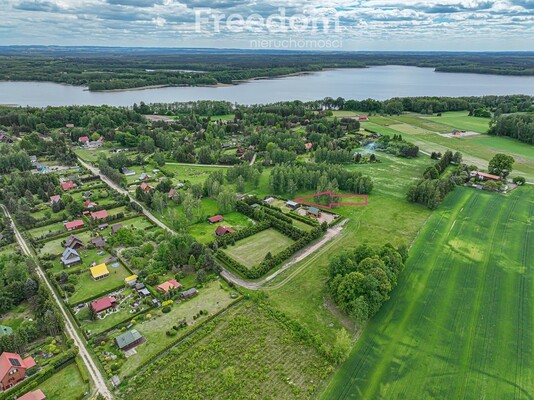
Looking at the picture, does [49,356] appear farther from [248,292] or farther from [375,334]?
[375,334]

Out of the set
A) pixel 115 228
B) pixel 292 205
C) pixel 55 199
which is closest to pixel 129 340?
pixel 115 228

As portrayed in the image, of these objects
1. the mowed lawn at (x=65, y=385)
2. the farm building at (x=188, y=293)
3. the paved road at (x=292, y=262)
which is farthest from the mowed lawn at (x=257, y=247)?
the mowed lawn at (x=65, y=385)

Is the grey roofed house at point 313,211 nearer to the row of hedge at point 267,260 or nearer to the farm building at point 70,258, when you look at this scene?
the row of hedge at point 267,260

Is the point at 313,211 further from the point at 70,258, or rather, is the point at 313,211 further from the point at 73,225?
the point at 73,225

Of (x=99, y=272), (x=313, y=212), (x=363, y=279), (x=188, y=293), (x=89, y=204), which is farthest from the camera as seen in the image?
(x=89, y=204)

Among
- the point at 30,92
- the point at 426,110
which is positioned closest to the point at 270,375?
the point at 426,110

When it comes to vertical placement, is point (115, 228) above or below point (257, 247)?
above
